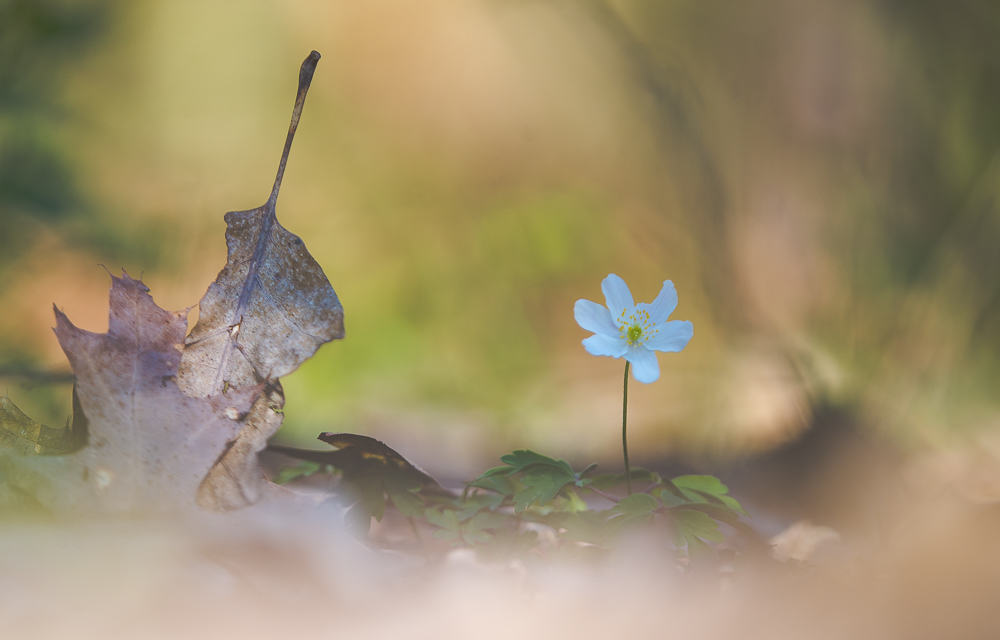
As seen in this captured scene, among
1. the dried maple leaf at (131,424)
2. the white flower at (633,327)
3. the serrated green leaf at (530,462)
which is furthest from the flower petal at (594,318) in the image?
the dried maple leaf at (131,424)

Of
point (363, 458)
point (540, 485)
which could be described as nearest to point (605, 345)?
point (540, 485)

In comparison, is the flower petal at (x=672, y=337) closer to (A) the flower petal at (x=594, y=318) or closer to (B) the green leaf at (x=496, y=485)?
(A) the flower petal at (x=594, y=318)

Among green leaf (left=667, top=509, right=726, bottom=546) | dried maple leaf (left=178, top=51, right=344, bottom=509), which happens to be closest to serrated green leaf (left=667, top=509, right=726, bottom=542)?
green leaf (left=667, top=509, right=726, bottom=546)

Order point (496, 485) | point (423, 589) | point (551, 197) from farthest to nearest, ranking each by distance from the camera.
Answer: point (551, 197) → point (496, 485) → point (423, 589)

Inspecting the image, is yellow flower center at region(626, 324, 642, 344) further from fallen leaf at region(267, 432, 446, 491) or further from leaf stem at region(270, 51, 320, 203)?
leaf stem at region(270, 51, 320, 203)

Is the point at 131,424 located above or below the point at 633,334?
below

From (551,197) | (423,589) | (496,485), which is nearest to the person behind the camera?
(423,589)

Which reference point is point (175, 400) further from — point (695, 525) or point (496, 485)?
point (695, 525)
